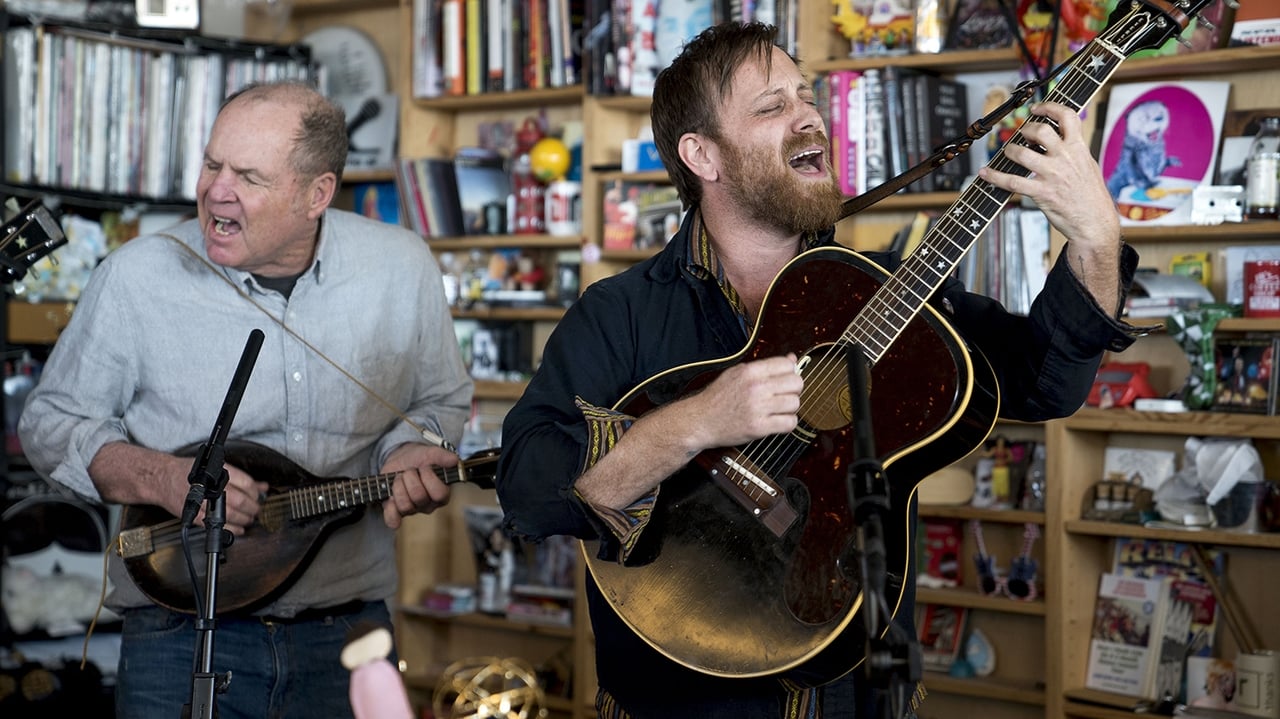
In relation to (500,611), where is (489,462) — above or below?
above

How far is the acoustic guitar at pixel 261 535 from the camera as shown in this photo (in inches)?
87.4

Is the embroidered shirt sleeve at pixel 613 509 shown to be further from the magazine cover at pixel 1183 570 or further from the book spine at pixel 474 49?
the book spine at pixel 474 49

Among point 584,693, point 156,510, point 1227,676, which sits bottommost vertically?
point 584,693

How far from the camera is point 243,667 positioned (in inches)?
86.7

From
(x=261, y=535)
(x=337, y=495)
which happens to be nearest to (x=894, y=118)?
(x=337, y=495)

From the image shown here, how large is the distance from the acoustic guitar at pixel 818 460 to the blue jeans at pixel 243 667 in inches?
28.2

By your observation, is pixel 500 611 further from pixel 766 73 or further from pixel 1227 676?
pixel 766 73

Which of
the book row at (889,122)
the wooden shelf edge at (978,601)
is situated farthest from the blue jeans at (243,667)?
the book row at (889,122)

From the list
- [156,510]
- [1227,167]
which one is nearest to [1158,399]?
[1227,167]

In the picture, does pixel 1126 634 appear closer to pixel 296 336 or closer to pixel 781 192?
pixel 781 192

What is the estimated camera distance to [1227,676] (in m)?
3.11

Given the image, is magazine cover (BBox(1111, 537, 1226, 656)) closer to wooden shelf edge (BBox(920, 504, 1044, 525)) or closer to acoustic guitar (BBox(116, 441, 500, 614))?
wooden shelf edge (BBox(920, 504, 1044, 525))

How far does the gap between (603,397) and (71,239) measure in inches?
111

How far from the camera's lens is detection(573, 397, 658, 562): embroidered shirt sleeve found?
1623 millimetres
